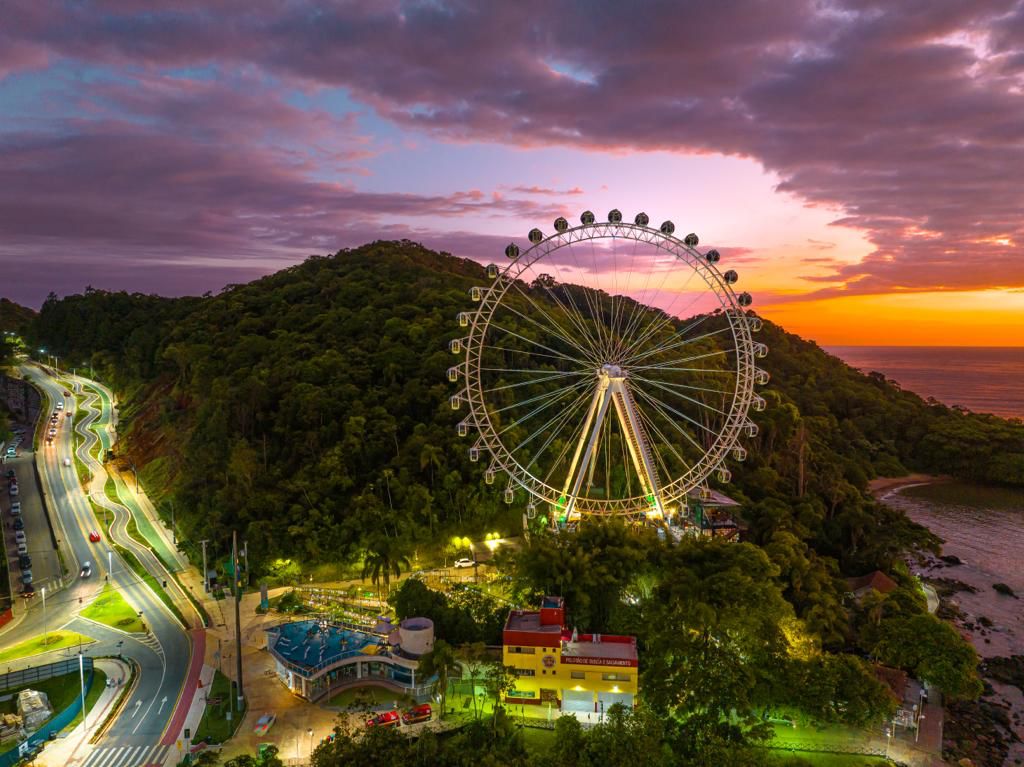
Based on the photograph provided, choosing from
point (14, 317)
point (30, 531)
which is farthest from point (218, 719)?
point (14, 317)

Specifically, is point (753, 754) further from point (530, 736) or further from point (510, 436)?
point (510, 436)

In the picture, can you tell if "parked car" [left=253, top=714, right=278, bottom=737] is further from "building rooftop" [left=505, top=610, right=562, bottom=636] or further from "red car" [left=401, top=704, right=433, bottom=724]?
"building rooftop" [left=505, top=610, right=562, bottom=636]

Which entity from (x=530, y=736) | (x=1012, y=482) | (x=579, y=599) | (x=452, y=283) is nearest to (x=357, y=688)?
(x=530, y=736)

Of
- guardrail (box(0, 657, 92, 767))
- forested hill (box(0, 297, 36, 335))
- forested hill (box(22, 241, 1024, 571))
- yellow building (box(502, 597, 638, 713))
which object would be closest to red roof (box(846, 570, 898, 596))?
forested hill (box(22, 241, 1024, 571))

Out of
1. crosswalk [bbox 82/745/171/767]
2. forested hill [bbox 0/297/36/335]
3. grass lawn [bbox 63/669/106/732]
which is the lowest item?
crosswalk [bbox 82/745/171/767]

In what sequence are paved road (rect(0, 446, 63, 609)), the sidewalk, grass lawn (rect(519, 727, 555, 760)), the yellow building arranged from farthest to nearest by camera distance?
paved road (rect(0, 446, 63, 609))
the yellow building
grass lawn (rect(519, 727, 555, 760))
the sidewalk

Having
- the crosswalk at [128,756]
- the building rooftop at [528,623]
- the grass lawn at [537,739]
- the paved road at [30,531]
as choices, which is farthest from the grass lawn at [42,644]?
the grass lawn at [537,739]
